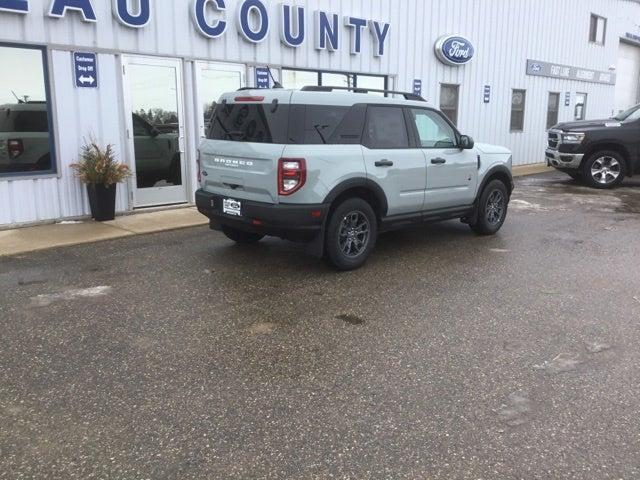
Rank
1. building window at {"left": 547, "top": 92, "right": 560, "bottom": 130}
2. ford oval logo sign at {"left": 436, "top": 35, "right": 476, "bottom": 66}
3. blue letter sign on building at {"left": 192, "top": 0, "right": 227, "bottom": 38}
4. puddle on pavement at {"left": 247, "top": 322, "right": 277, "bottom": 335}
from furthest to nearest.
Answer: building window at {"left": 547, "top": 92, "right": 560, "bottom": 130}, ford oval logo sign at {"left": 436, "top": 35, "right": 476, "bottom": 66}, blue letter sign on building at {"left": 192, "top": 0, "right": 227, "bottom": 38}, puddle on pavement at {"left": 247, "top": 322, "right": 277, "bottom": 335}

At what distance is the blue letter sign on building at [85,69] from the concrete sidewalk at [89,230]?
1.99 metres

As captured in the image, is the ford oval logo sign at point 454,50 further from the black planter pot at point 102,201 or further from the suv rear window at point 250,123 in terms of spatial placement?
the suv rear window at point 250,123

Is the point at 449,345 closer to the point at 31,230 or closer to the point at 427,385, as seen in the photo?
the point at 427,385

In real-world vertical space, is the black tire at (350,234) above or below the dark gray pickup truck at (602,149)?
below

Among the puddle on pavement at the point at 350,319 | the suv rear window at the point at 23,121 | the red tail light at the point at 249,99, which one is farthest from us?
the suv rear window at the point at 23,121

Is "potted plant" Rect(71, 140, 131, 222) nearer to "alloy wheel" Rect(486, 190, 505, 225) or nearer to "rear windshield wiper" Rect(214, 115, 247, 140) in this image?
"rear windshield wiper" Rect(214, 115, 247, 140)

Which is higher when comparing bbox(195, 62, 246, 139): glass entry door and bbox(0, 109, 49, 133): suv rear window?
bbox(195, 62, 246, 139): glass entry door

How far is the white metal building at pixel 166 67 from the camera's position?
8070 mm

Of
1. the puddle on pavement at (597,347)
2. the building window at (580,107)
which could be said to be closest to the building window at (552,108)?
the building window at (580,107)

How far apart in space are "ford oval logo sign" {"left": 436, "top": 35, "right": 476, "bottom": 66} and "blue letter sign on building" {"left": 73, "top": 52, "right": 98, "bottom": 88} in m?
8.54

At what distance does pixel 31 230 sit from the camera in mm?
8016

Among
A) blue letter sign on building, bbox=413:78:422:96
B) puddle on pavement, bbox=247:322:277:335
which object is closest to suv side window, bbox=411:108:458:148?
puddle on pavement, bbox=247:322:277:335

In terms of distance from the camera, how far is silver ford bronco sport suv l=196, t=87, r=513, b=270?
5750 mm

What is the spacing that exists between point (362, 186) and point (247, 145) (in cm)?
127
